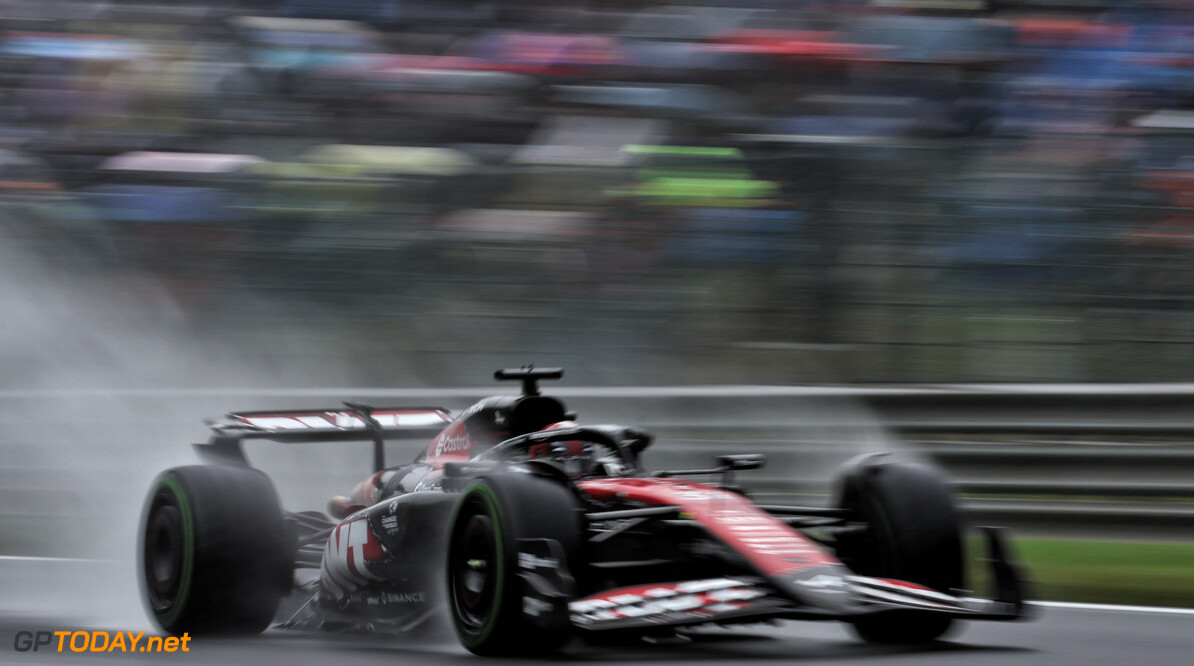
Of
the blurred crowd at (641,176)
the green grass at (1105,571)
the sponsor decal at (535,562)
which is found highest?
the blurred crowd at (641,176)

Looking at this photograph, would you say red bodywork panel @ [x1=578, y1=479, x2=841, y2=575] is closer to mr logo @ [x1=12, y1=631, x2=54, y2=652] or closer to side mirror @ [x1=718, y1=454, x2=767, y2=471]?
side mirror @ [x1=718, y1=454, x2=767, y2=471]

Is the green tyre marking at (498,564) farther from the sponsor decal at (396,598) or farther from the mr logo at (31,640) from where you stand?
the mr logo at (31,640)

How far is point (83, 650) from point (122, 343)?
6.78 m

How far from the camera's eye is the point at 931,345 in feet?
27.8

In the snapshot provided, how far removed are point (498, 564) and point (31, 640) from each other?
197 centimetres

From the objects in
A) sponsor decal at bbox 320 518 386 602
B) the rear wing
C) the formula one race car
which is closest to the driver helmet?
the formula one race car

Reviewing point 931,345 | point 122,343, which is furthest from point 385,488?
point 122,343

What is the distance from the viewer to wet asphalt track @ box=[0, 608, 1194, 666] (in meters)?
4.41

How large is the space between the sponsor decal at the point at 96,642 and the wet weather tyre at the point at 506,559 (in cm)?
114

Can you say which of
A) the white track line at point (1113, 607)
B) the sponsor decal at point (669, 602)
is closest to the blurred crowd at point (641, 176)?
the white track line at point (1113, 607)

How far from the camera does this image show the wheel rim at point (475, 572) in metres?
4.36

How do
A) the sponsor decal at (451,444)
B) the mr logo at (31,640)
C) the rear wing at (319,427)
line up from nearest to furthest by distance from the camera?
the mr logo at (31,640) < the sponsor decal at (451,444) < the rear wing at (319,427)

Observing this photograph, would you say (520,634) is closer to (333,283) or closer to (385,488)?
(385,488)

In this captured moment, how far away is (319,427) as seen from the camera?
6.43 metres
